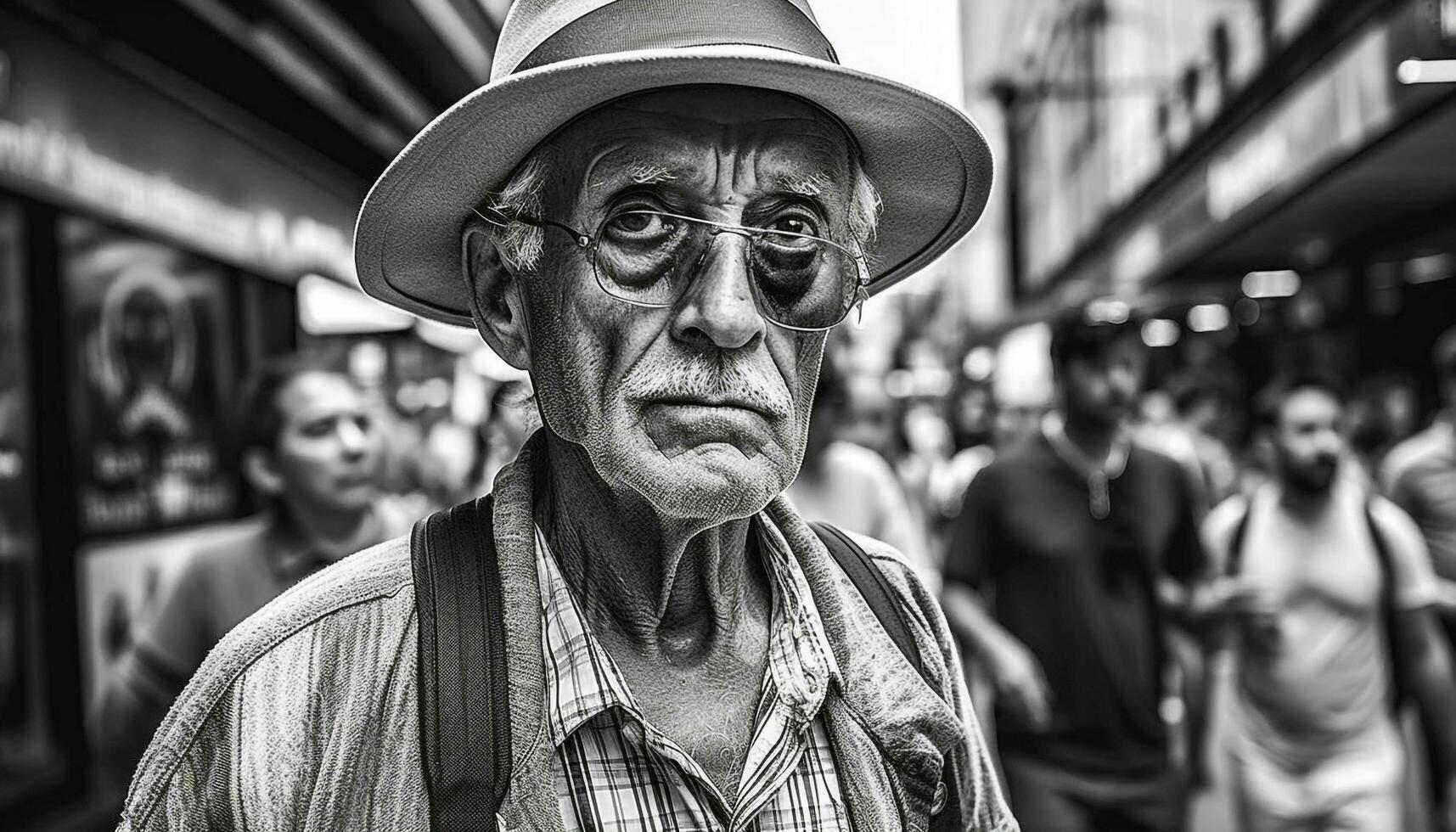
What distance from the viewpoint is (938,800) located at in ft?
5.64

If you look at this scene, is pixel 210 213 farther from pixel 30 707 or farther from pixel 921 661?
pixel 921 661

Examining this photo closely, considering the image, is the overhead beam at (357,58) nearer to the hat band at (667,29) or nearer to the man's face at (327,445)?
the man's face at (327,445)

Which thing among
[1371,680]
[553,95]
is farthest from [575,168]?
[1371,680]

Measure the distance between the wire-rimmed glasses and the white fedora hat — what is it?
13 cm

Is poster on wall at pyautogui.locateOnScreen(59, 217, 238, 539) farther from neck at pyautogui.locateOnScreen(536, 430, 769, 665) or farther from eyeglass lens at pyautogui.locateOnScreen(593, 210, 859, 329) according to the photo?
eyeglass lens at pyautogui.locateOnScreen(593, 210, 859, 329)

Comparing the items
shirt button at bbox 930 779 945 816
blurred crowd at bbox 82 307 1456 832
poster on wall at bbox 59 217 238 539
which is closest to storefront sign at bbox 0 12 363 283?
poster on wall at bbox 59 217 238 539

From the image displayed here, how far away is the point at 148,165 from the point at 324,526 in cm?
313

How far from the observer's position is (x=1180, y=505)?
4.94 meters

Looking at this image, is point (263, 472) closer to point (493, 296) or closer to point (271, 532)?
point (271, 532)

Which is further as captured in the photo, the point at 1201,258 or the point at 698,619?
the point at 1201,258

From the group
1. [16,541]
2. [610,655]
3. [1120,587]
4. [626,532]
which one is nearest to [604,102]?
[626,532]

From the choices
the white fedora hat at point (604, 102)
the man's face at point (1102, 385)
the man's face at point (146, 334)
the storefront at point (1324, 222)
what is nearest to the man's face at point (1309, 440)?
the storefront at point (1324, 222)

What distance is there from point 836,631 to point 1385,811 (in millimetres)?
3981

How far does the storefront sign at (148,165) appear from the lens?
5324mm
